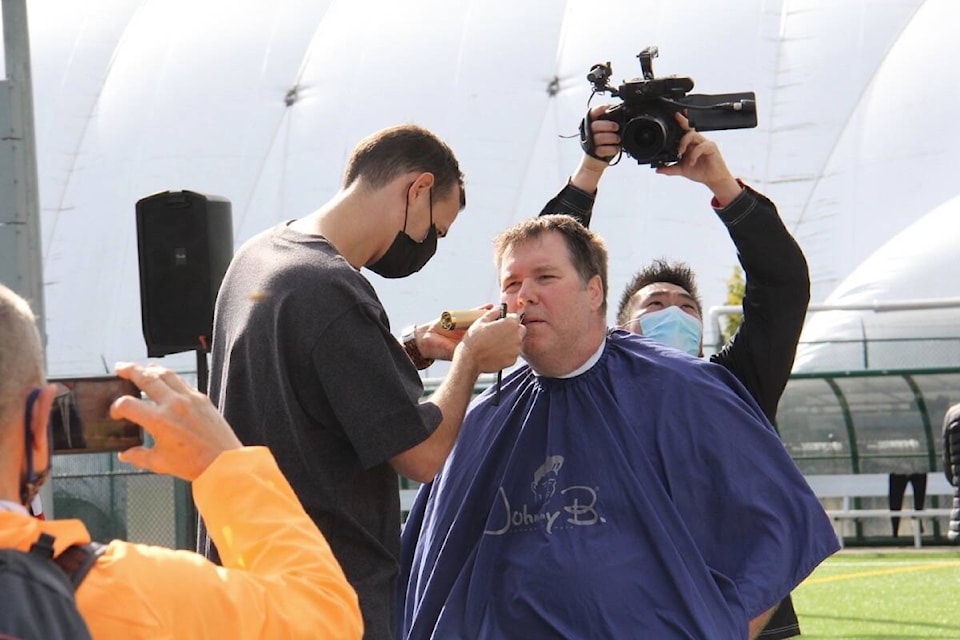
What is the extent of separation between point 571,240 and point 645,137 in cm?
57

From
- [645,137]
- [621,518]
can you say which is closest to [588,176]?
[645,137]

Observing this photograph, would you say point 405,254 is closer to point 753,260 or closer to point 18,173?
point 753,260

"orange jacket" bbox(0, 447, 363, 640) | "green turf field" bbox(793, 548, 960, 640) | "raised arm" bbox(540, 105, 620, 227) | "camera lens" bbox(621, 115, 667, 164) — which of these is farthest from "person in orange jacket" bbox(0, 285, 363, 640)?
"green turf field" bbox(793, 548, 960, 640)

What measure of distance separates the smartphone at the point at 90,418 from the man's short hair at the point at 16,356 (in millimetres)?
38

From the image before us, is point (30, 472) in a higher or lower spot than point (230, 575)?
higher

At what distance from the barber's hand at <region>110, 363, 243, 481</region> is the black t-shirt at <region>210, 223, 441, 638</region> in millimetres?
1261

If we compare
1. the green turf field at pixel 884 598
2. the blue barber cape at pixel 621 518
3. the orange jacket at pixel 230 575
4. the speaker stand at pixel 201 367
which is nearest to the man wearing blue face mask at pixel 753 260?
the blue barber cape at pixel 621 518

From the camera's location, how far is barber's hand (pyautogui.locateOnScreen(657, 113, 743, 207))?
161 inches

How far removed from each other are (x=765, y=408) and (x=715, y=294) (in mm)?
26196

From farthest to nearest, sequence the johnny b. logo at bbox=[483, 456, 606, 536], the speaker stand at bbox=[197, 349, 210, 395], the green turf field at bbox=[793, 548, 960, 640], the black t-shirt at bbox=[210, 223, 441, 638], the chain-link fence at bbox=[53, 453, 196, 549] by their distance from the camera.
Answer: the chain-link fence at bbox=[53, 453, 196, 549], the green turf field at bbox=[793, 548, 960, 640], the speaker stand at bbox=[197, 349, 210, 395], the johnny b. logo at bbox=[483, 456, 606, 536], the black t-shirt at bbox=[210, 223, 441, 638]

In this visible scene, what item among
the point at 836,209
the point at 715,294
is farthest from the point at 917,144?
the point at 715,294

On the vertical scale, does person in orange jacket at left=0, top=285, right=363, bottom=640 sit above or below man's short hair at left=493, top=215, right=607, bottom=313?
below

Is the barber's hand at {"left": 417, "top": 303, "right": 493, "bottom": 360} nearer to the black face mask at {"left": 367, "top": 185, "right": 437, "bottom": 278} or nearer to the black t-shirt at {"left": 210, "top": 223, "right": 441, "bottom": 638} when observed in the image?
the black face mask at {"left": 367, "top": 185, "right": 437, "bottom": 278}

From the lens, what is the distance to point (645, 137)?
14.1 feet
